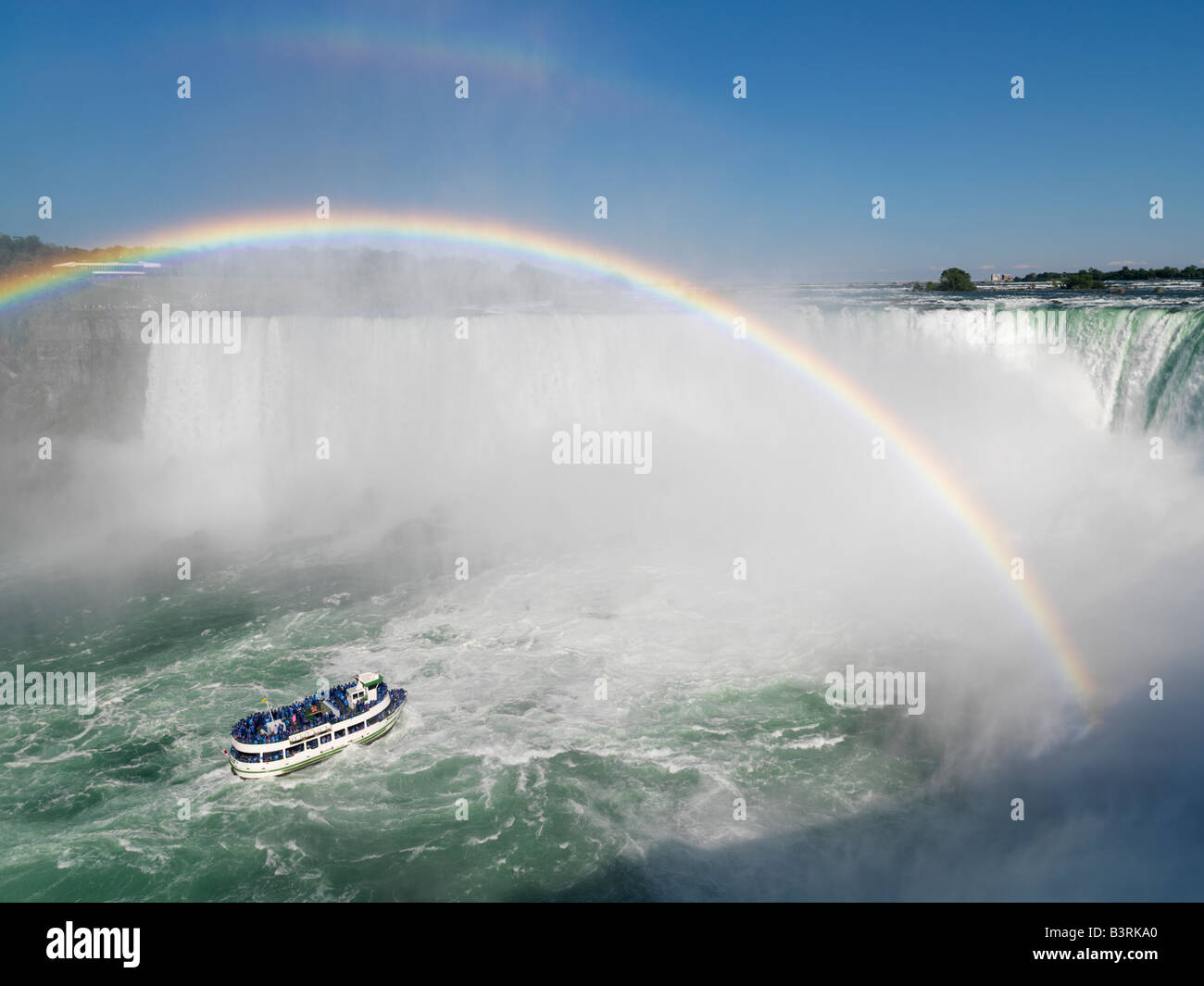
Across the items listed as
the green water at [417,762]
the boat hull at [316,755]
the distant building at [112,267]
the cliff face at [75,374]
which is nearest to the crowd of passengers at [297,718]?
the boat hull at [316,755]

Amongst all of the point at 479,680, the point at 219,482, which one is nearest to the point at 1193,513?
the point at 479,680

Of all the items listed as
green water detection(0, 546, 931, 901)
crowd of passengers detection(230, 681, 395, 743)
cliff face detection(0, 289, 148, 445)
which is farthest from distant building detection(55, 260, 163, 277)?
crowd of passengers detection(230, 681, 395, 743)

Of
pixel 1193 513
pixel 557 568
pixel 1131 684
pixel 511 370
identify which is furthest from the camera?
pixel 511 370

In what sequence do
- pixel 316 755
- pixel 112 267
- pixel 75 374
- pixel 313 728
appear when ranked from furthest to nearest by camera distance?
pixel 112 267, pixel 75 374, pixel 316 755, pixel 313 728

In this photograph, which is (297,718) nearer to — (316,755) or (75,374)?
(316,755)

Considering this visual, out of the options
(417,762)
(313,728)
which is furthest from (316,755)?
(417,762)

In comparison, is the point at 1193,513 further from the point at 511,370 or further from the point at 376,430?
the point at 376,430

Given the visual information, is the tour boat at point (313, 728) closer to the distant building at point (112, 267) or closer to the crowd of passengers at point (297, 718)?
the crowd of passengers at point (297, 718)
